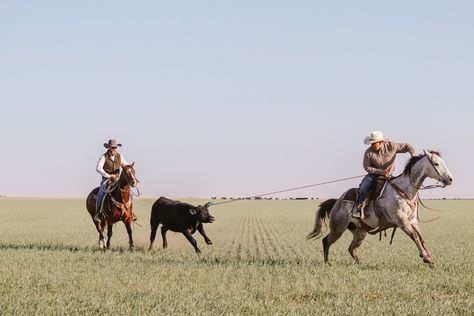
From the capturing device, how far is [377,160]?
14.6m

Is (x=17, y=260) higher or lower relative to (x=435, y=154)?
lower

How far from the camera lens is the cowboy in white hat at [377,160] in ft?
47.8

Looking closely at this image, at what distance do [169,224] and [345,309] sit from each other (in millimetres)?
10700

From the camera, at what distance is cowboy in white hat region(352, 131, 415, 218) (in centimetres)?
1457

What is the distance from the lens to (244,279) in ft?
38.8

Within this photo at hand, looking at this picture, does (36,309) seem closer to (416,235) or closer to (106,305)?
(106,305)

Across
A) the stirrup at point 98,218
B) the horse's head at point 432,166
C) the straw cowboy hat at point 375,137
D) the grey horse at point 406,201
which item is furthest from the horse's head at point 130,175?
the horse's head at point 432,166

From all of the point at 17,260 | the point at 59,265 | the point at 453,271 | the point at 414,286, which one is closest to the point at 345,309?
the point at 414,286

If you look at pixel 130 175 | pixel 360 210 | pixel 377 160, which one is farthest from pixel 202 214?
pixel 377 160

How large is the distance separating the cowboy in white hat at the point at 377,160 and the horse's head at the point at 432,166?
0.44m

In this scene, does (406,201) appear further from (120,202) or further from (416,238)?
(120,202)

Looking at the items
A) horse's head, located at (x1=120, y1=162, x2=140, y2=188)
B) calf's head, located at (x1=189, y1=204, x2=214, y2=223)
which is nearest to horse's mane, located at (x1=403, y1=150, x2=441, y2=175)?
calf's head, located at (x1=189, y1=204, x2=214, y2=223)

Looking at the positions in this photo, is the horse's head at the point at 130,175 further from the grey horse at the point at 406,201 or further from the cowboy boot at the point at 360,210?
the cowboy boot at the point at 360,210

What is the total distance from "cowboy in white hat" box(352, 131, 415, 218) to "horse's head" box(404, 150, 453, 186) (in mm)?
445
